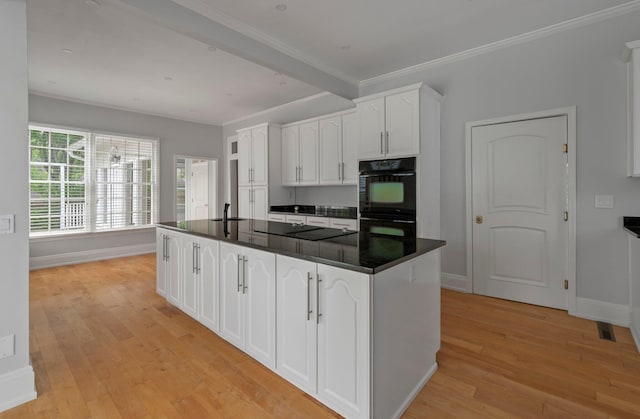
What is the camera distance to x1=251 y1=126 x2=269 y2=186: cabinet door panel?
5504mm

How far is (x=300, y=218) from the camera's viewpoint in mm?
4988

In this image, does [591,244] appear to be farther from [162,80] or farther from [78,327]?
[162,80]

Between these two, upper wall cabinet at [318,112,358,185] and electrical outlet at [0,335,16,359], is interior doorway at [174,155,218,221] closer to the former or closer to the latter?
upper wall cabinet at [318,112,358,185]

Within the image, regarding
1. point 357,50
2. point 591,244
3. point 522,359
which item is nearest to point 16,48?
point 357,50

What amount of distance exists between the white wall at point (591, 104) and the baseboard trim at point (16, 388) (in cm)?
→ 446

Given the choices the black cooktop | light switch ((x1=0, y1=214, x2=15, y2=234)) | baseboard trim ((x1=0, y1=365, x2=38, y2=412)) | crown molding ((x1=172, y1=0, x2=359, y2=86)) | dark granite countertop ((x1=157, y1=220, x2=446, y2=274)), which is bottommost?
baseboard trim ((x1=0, y1=365, x2=38, y2=412))

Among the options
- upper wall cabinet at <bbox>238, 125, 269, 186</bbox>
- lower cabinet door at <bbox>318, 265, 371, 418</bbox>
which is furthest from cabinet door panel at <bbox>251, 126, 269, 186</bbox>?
lower cabinet door at <bbox>318, 265, 371, 418</bbox>

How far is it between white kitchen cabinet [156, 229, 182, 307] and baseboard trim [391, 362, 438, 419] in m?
2.33

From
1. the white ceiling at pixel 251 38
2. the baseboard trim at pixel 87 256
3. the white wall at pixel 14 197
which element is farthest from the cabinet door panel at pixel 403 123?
the baseboard trim at pixel 87 256

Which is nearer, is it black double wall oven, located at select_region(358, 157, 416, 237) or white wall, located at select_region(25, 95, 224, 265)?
black double wall oven, located at select_region(358, 157, 416, 237)

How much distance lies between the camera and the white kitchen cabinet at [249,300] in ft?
6.63

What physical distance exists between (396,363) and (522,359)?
1.26 meters

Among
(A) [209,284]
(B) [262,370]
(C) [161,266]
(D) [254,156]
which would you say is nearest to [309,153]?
(D) [254,156]

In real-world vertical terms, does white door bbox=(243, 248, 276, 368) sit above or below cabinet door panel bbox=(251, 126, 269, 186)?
below
